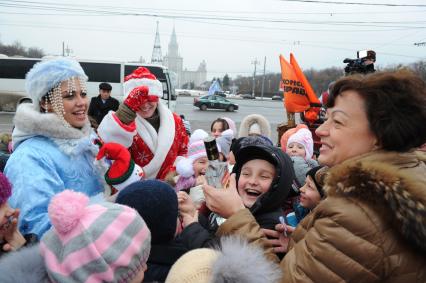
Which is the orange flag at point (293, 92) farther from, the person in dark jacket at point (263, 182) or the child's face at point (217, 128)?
the person in dark jacket at point (263, 182)

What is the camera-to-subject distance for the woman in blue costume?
1.74m

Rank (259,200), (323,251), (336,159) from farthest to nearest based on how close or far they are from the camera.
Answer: (259,200) < (336,159) < (323,251)

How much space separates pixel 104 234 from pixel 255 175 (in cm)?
119

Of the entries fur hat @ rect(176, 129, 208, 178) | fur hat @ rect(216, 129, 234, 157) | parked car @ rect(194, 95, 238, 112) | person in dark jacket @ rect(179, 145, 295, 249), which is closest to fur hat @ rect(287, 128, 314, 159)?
fur hat @ rect(216, 129, 234, 157)

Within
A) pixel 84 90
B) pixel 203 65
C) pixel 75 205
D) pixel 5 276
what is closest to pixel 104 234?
pixel 75 205

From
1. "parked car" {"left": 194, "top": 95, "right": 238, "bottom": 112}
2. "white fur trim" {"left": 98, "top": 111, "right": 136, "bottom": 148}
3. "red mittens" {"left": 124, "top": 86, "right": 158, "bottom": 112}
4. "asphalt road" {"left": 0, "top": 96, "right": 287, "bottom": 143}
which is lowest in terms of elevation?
"asphalt road" {"left": 0, "top": 96, "right": 287, "bottom": 143}

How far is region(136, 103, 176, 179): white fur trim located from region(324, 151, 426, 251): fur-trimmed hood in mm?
1846

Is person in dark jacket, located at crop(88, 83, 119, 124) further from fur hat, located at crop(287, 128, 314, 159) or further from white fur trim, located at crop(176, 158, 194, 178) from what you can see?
white fur trim, located at crop(176, 158, 194, 178)

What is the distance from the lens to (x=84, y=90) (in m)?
2.29

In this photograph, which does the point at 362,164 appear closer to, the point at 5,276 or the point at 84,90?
the point at 5,276

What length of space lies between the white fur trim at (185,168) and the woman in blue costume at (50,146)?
35.3 inches

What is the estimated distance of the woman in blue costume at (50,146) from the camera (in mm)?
1741

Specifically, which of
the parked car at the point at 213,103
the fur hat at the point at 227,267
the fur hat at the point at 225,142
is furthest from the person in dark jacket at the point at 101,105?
the parked car at the point at 213,103

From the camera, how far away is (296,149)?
13.4 feet
